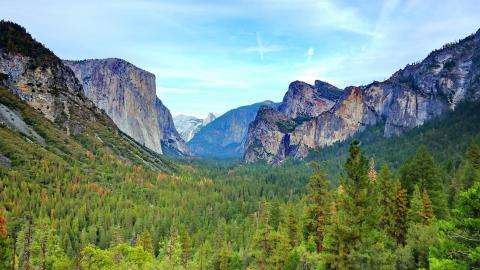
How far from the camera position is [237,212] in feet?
470

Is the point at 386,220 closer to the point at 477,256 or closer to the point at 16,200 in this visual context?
the point at 477,256

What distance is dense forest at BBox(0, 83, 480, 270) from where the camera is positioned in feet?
101

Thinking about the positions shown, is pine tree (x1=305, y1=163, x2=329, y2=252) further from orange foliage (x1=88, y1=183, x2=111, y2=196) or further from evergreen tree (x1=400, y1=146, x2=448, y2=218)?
orange foliage (x1=88, y1=183, x2=111, y2=196)

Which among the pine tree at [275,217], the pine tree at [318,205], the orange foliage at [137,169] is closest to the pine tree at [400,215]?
the pine tree at [318,205]

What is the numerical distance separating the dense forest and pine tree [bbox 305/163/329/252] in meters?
0.14

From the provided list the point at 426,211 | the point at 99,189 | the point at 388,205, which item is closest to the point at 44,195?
the point at 99,189

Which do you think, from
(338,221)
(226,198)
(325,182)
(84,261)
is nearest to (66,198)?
(226,198)

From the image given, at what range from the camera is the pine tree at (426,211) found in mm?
42688

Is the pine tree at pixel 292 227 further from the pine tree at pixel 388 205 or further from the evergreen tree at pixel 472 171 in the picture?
the evergreen tree at pixel 472 171

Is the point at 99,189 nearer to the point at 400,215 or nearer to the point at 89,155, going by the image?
the point at 89,155

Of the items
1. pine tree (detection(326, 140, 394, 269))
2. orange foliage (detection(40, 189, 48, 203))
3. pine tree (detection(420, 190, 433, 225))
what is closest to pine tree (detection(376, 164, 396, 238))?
pine tree (detection(420, 190, 433, 225))

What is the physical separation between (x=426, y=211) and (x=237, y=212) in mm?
102689

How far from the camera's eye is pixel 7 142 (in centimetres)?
14875

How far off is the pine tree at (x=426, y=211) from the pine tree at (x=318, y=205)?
973cm
